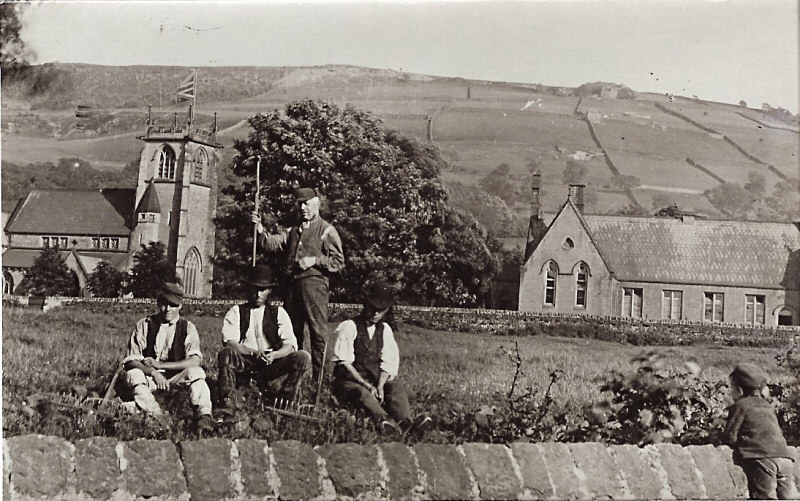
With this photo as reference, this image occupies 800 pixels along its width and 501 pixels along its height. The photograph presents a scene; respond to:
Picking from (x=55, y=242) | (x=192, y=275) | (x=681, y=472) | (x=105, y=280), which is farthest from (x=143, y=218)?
(x=681, y=472)

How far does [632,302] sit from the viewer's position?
7.86 m

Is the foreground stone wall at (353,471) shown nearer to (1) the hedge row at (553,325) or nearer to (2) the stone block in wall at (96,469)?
(2) the stone block in wall at (96,469)

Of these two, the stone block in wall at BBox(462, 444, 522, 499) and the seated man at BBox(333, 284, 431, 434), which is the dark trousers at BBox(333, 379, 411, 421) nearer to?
the seated man at BBox(333, 284, 431, 434)

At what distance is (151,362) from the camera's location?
6223mm

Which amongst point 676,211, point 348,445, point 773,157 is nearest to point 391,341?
point 348,445

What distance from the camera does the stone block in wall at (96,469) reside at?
212 inches

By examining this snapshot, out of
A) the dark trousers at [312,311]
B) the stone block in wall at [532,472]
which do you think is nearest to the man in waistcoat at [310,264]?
the dark trousers at [312,311]

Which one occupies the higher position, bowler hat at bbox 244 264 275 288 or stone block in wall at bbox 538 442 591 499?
bowler hat at bbox 244 264 275 288

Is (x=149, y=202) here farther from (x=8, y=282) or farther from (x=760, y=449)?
(x=760, y=449)

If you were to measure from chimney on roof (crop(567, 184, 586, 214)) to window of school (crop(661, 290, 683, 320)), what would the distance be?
1.20m

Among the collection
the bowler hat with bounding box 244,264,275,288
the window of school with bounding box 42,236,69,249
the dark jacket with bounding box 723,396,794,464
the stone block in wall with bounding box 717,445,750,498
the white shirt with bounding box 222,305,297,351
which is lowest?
the stone block in wall with bounding box 717,445,750,498

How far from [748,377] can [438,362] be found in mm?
2738

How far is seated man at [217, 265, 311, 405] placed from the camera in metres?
6.35

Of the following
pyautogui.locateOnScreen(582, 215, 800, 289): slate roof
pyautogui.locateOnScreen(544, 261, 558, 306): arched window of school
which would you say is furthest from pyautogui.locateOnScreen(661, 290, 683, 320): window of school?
pyautogui.locateOnScreen(544, 261, 558, 306): arched window of school
